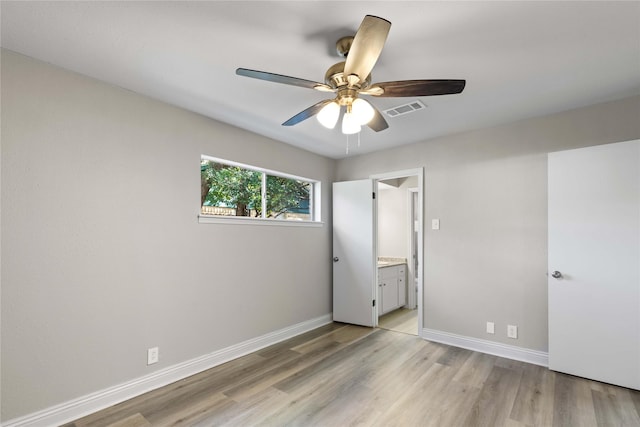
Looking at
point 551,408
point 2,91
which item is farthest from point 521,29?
point 2,91

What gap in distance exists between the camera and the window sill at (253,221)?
9.47ft

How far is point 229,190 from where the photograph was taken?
3.23 m

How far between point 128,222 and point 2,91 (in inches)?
41.7

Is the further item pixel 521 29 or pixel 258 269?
pixel 258 269

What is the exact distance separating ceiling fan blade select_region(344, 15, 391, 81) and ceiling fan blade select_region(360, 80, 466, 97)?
15cm

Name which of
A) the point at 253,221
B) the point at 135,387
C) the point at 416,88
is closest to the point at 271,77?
the point at 416,88

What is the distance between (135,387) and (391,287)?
3432 mm

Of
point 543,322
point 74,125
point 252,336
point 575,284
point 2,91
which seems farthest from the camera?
point 252,336

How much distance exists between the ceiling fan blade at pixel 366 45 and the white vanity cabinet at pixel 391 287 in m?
3.30

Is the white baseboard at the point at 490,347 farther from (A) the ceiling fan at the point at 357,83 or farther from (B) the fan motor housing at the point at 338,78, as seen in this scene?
(B) the fan motor housing at the point at 338,78

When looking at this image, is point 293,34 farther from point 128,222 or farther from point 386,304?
point 386,304

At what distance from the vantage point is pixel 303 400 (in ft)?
7.54

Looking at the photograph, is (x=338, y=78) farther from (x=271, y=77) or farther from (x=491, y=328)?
(x=491, y=328)

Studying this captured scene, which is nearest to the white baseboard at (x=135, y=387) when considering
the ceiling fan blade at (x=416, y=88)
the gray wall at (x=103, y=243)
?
the gray wall at (x=103, y=243)
